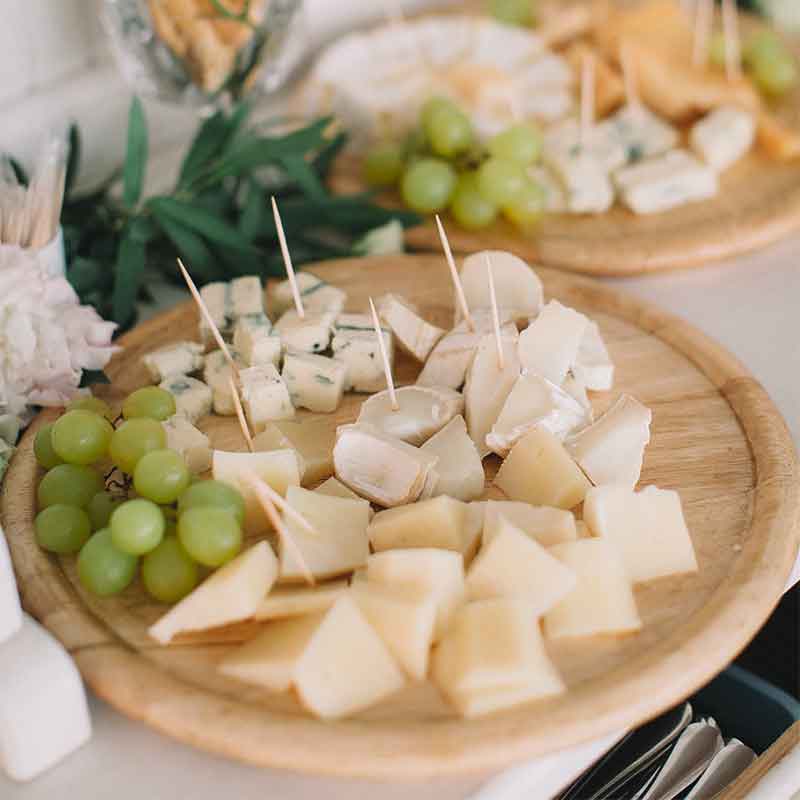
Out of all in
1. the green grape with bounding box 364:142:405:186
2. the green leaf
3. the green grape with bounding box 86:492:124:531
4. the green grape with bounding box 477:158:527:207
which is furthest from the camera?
the green grape with bounding box 364:142:405:186

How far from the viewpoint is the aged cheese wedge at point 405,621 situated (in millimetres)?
930

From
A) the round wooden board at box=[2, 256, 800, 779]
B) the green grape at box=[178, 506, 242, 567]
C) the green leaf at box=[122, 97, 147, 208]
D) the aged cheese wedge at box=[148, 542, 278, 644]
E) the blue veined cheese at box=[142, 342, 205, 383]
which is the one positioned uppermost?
the green leaf at box=[122, 97, 147, 208]

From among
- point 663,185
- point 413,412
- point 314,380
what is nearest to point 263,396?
point 314,380

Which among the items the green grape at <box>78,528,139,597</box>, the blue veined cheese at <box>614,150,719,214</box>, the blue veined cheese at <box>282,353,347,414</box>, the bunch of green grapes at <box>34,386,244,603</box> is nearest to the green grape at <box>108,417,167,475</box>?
the bunch of green grapes at <box>34,386,244,603</box>

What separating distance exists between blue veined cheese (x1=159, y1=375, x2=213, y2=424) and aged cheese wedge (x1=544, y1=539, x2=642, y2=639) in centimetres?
49

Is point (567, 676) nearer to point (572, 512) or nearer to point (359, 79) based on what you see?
point (572, 512)

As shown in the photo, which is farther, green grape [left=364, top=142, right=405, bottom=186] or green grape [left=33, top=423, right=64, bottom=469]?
green grape [left=364, top=142, right=405, bottom=186]

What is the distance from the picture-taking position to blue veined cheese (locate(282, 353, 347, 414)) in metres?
1.29

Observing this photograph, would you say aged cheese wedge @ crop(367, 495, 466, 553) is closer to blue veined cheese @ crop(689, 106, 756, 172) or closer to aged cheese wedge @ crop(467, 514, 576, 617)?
aged cheese wedge @ crop(467, 514, 576, 617)

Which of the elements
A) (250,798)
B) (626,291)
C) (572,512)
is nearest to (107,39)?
(626,291)

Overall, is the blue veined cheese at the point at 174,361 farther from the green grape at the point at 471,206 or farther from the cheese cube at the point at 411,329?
the green grape at the point at 471,206

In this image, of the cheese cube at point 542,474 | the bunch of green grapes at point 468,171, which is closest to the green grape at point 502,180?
the bunch of green grapes at point 468,171

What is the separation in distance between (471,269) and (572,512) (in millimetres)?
396

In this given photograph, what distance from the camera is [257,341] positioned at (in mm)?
1291
